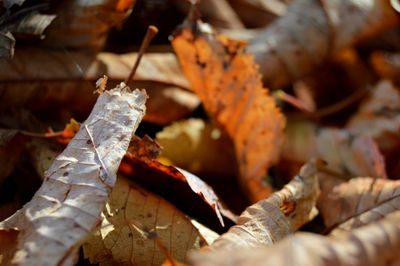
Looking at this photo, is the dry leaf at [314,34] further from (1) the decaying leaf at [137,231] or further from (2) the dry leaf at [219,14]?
(1) the decaying leaf at [137,231]

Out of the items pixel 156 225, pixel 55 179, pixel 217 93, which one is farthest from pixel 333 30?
pixel 55 179

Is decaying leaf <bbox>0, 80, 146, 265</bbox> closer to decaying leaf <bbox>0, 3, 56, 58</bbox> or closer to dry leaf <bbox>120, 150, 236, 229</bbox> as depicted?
dry leaf <bbox>120, 150, 236, 229</bbox>

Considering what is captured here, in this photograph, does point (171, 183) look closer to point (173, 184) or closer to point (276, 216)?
point (173, 184)

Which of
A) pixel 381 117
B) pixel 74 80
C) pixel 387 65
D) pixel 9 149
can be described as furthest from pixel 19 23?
pixel 387 65

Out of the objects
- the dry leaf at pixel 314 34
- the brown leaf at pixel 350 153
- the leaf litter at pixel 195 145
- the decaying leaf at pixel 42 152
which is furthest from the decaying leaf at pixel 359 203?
the decaying leaf at pixel 42 152

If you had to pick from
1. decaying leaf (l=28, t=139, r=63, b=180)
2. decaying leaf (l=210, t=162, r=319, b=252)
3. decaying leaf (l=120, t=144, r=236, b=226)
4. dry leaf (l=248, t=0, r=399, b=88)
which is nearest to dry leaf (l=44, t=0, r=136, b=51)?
decaying leaf (l=28, t=139, r=63, b=180)

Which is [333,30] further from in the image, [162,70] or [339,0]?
[162,70]
